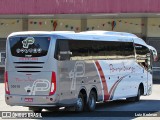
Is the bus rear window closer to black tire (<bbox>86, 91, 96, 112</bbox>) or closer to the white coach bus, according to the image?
→ the white coach bus

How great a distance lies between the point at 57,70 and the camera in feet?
52.9

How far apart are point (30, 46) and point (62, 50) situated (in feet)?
3.43

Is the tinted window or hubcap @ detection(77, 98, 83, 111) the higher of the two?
the tinted window

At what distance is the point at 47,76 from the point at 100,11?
828 inches

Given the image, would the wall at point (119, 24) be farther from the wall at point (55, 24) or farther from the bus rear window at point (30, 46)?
the bus rear window at point (30, 46)

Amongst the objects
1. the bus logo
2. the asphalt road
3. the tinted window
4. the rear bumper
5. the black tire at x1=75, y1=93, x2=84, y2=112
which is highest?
the bus logo

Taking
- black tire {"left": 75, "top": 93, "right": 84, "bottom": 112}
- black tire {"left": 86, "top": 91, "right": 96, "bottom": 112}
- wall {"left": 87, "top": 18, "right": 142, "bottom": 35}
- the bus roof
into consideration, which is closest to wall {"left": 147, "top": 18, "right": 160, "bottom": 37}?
wall {"left": 87, "top": 18, "right": 142, "bottom": 35}

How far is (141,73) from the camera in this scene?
23.3 m

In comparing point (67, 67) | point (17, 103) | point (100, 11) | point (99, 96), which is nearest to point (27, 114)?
point (17, 103)

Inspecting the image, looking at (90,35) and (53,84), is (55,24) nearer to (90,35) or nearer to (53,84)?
(90,35)

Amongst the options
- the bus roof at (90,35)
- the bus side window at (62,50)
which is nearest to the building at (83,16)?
the bus roof at (90,35)

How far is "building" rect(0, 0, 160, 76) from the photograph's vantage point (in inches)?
1421

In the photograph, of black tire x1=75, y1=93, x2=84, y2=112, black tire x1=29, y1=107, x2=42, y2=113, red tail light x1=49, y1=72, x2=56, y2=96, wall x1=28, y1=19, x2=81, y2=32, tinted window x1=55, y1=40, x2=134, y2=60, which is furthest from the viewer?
wall x1=28, y1=19, x2=81, y2=32

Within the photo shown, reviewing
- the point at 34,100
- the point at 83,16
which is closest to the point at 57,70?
the point at 34,100
